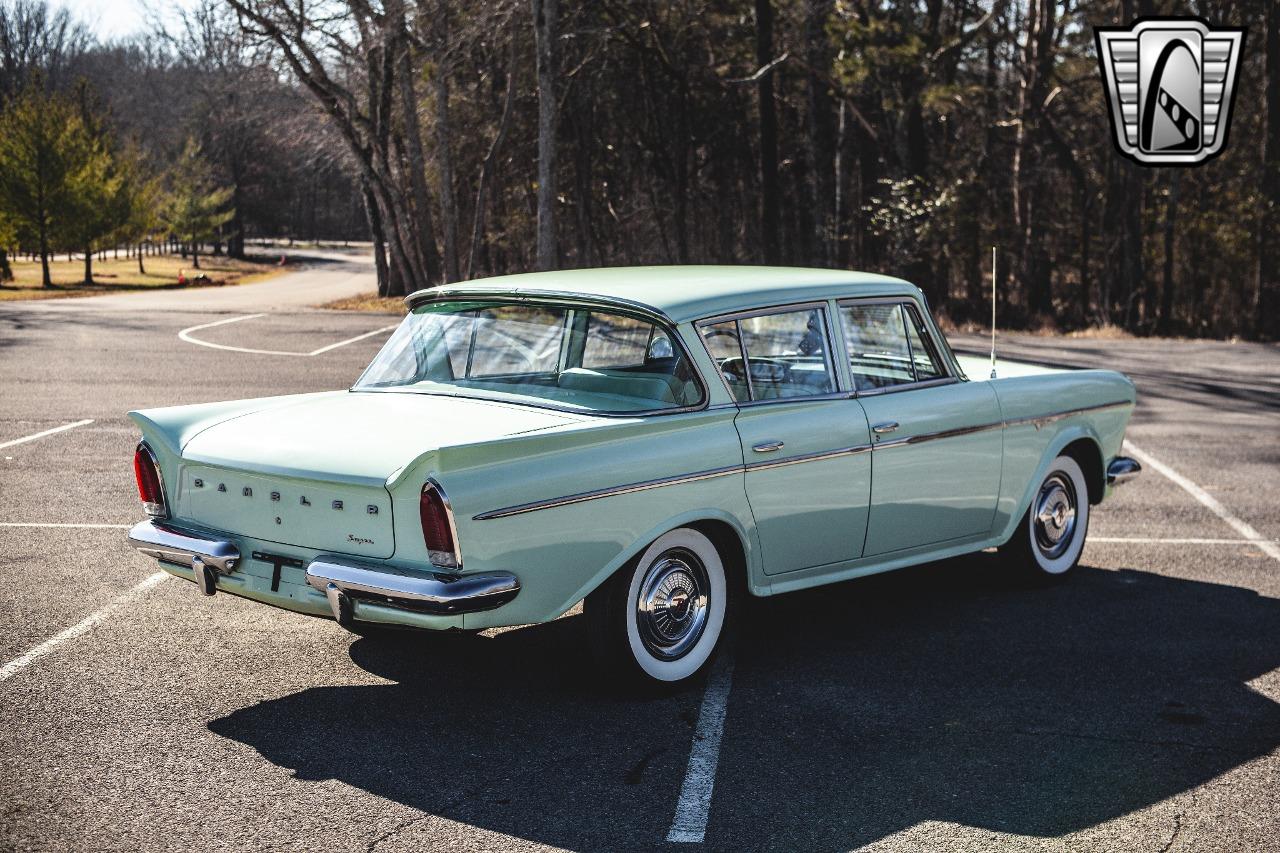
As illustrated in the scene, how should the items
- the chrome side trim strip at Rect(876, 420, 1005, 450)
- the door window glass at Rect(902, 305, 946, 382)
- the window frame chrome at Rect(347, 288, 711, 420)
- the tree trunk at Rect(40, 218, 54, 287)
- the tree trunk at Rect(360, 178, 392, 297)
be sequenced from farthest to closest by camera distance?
1. the tree trunk at Rect(40, 218, 54, 287)
2. the tree trunk at Rect(360, 178, 392, 297)
3. the door window glass at Rect(902, 305, 946, 382)
4. the chrome side trim strip at Rect(876, 420, 1005, 450)
5. the window frame chrome at Rect(347, 288, 711, 420)

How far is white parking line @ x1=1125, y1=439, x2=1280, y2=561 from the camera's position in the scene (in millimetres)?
8078

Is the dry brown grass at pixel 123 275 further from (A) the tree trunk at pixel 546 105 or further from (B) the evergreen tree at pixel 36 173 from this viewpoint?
(A) the tree trunk at pixel 546 105

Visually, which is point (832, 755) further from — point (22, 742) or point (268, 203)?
point (268, 203)

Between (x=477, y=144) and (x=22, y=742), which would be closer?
(x=22, y=742)

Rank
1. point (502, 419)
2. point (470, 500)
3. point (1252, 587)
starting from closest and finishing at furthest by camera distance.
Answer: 1. point (470, 500)
2. point (502, 419)
3. point (1252, 587)

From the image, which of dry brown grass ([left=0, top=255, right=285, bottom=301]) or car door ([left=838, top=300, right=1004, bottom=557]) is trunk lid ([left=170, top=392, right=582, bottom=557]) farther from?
dry brown grass ([left=0, top=255, right=285, bottom=301])

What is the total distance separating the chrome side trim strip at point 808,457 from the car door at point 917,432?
0.40 ft

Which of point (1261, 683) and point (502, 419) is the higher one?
point (502, 419)

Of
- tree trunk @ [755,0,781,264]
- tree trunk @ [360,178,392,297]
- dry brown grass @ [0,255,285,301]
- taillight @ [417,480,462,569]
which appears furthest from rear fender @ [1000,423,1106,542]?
dry brown grass @ [0,255,285,301]

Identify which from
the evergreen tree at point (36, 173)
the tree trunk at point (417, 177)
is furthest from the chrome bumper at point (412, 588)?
the evergreen tree at point (36, 173)

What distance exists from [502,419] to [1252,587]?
167 inches

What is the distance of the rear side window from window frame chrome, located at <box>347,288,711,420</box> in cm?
94

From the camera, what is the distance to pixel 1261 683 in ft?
18.0

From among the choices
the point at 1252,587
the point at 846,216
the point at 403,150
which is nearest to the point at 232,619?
the point at 1252,587
